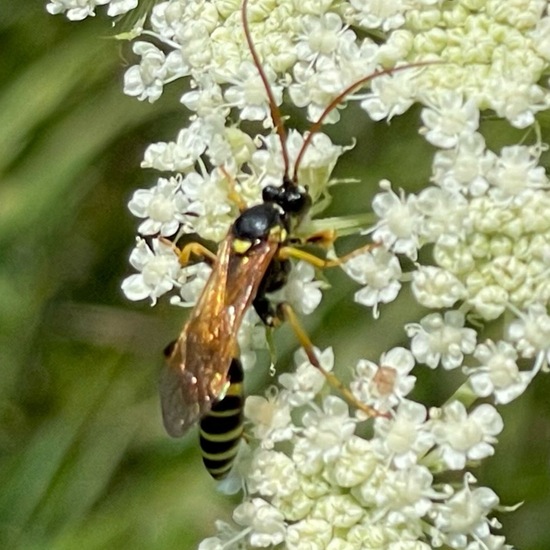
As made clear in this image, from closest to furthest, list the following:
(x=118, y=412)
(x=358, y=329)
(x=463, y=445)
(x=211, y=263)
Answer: (x=463, y=445) → (x=211, y=263) → (x=358, y=329) → (x=118, y=412)

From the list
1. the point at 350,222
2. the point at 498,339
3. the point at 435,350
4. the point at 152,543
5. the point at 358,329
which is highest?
the point at 350,222

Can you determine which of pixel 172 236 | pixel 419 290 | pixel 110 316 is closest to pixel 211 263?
pixel 172 236

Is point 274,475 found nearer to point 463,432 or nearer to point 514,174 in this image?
point 463,432

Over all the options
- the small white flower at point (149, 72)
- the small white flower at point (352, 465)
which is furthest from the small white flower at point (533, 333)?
the small white flower at point (149, 72)

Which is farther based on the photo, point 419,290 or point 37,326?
point 37,326

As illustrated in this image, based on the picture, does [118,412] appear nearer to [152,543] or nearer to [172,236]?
[152,543]

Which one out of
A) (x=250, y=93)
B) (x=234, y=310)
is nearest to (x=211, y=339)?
(x=234, y=310)
